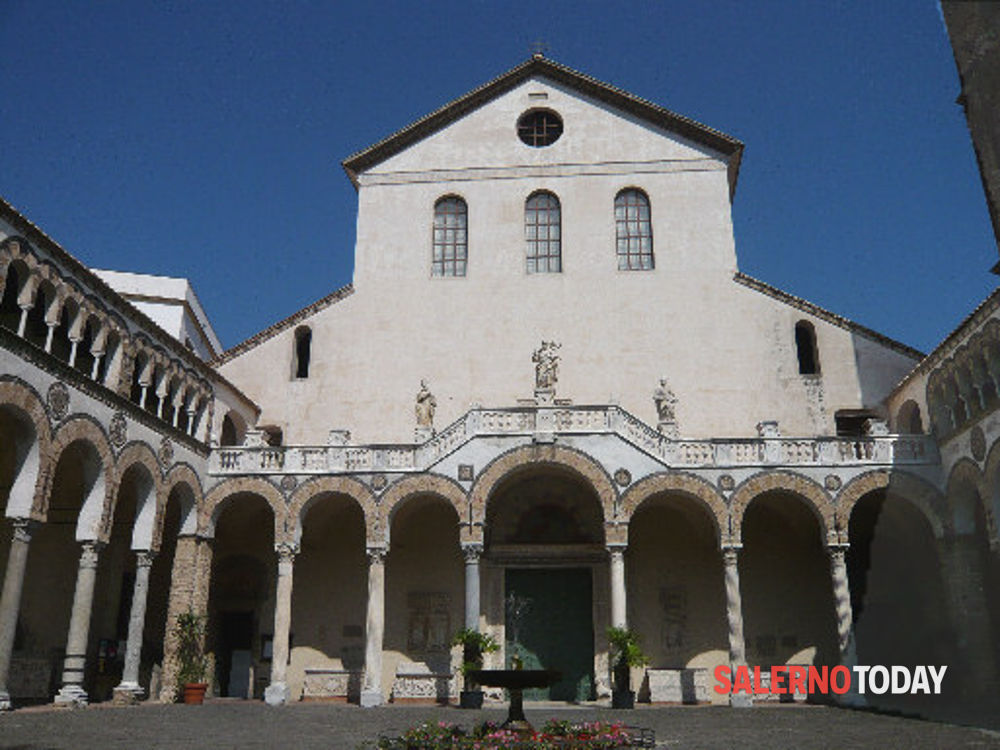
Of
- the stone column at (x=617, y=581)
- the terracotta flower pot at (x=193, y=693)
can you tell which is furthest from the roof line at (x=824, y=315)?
the terracotta flower pot at (x=193, y=693)

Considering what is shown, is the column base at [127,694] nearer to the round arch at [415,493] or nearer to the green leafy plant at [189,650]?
the green leafy plant at [189,650]

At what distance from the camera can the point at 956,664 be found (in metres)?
19.7

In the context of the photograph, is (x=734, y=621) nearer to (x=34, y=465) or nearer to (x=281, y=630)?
(x=281, y=630)

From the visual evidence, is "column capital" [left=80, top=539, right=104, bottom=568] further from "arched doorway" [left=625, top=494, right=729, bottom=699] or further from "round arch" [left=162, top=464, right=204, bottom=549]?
"arched doorway" [left=625, top=494, right=729, bottom=699]

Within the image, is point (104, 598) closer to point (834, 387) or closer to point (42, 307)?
point (42, 307)

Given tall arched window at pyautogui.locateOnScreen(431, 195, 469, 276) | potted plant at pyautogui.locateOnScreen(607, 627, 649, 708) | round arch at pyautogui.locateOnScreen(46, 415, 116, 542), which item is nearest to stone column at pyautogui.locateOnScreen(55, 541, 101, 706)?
round arch at pyautogui.locateOnScreen(46, 415, 116, 542)

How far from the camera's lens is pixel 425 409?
21734mm

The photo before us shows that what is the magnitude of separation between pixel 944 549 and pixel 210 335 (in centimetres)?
2811

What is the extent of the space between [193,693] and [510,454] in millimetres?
8757

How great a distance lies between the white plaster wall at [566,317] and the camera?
2359 centimetres

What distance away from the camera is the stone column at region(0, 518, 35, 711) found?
47.4ft

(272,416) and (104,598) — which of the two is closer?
(104,598)

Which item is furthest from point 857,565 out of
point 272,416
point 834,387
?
point 272,416

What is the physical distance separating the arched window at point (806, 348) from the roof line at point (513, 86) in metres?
5.73
